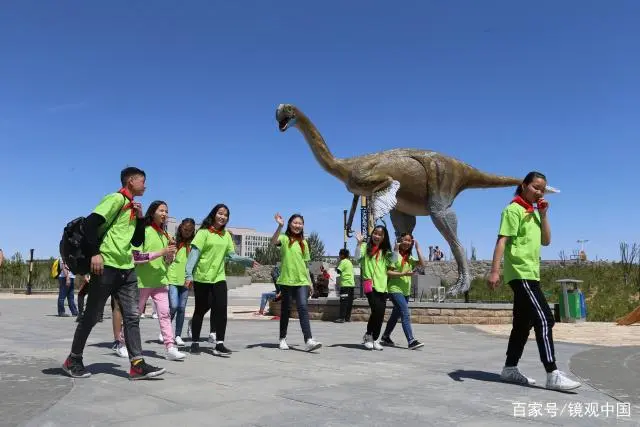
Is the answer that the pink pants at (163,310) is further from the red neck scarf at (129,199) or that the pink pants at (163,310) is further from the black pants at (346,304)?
the black pants at (346,304)

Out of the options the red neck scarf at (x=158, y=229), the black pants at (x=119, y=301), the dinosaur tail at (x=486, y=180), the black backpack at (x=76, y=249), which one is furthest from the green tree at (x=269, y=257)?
the black backpack at (x=76, y=249)

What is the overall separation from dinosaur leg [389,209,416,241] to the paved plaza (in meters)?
5.58

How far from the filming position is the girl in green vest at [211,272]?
6367 millimetres

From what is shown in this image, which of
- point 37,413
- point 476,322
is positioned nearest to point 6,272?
point 476,322

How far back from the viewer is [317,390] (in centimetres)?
432

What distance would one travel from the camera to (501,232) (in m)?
4.76

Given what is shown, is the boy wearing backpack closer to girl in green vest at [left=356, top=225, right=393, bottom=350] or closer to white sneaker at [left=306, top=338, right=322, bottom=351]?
white sneaker at [left=306, top=338, right=322, bottom=351]

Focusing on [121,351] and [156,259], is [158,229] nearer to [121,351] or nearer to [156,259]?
[156,259]

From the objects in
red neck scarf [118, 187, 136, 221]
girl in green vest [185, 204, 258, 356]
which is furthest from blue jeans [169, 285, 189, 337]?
red neck scarf [118, 187, 136, 221]

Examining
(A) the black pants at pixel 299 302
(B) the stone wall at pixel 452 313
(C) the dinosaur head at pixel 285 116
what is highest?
(C) the dinosaur head at pixel 285 116

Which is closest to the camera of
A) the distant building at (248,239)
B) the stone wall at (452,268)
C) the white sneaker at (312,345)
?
the white sneaker at (312,345)

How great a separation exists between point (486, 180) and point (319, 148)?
405 cm

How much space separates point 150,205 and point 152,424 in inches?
141

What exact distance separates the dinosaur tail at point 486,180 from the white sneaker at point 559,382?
902 centimetres
